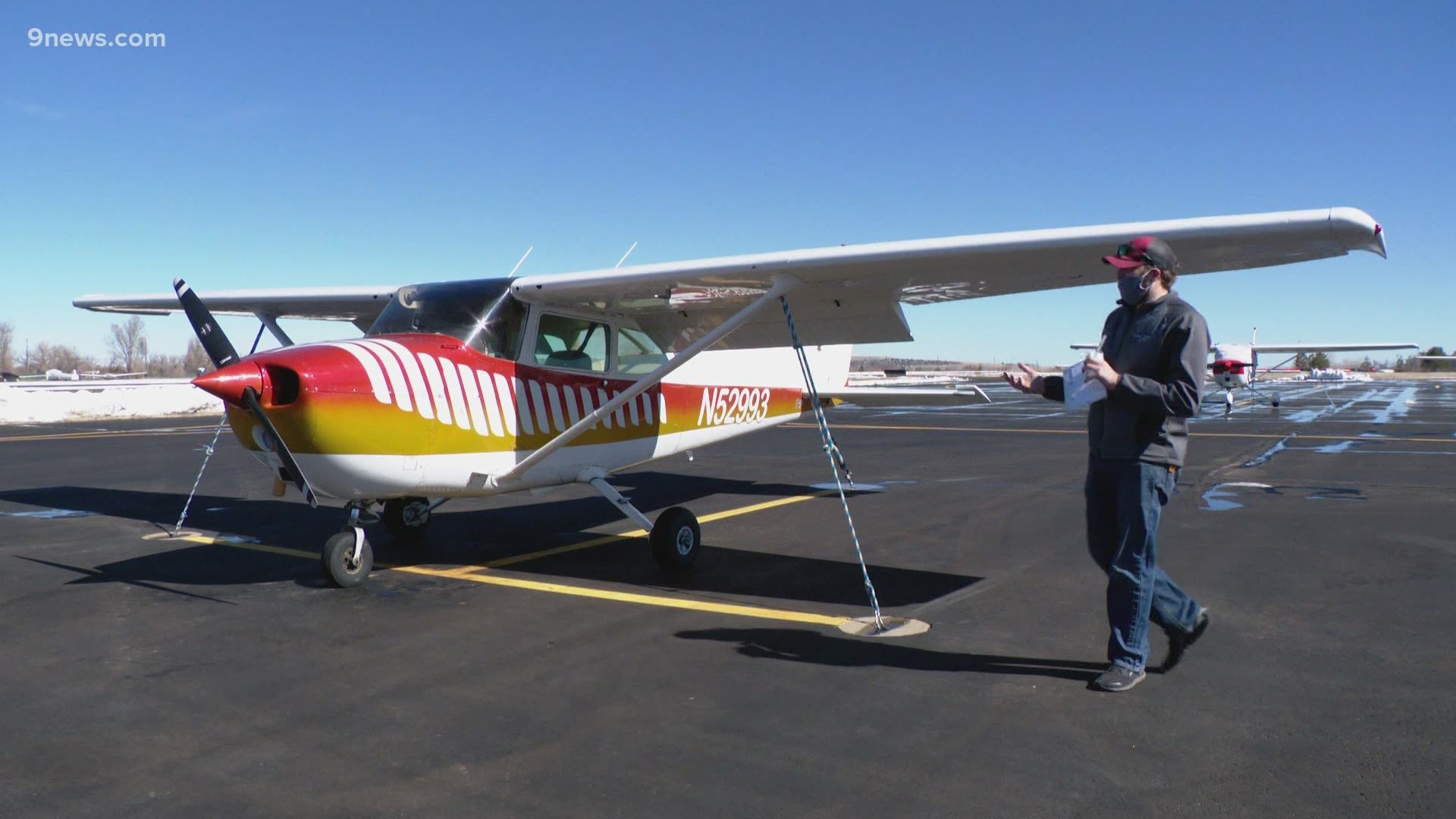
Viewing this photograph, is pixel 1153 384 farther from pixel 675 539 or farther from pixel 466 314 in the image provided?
pixel 466 314

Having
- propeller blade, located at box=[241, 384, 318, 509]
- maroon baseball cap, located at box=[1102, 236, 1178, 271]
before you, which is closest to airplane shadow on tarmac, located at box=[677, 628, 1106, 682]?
maroon baseball cap, located at box=[1102, 236, 1178, 271]

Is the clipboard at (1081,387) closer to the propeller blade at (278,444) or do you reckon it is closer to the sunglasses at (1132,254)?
the sunglasses at (1132,254)

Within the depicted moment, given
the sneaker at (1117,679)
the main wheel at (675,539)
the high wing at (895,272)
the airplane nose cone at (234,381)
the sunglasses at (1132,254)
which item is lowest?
the sneaker at (1117,679)

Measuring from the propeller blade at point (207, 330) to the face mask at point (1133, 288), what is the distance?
17.3 feet

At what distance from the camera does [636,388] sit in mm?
6719

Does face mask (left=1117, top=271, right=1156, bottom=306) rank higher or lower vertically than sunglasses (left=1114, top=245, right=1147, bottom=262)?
lower

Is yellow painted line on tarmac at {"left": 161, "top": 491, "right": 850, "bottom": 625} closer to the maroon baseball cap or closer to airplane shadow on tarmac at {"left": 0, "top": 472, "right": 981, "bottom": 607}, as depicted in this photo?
airplane shadow on tarmac at {"left": 0, "top": 472, "right": 981, "bottom": 607}

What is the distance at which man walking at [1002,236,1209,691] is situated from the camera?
12.8 feet

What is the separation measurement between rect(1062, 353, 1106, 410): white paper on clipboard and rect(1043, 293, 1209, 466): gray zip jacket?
0.24 ft

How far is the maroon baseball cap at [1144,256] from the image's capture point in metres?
4.07

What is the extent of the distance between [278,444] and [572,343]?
2552 mm

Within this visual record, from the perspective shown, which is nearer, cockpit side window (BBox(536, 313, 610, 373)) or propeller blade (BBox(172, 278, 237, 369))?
propeller blade (BBox(172, 278, 237, 369))

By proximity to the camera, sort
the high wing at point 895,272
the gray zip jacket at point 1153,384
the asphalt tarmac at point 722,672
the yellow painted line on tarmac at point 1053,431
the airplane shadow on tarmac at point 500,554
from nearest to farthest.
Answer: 1. the asphalt tarmac at point 722,672
2. the gray zip jacket at point 1153,384
3. the high wing at point 895,272
4. the airplane shadow on tarmac at point 500,554
5. the yellow painted line on tarmac at point 1053,431

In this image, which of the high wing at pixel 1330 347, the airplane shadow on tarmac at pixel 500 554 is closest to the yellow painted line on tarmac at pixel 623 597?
the airplane shadow on tarmac at pixel 500 554
